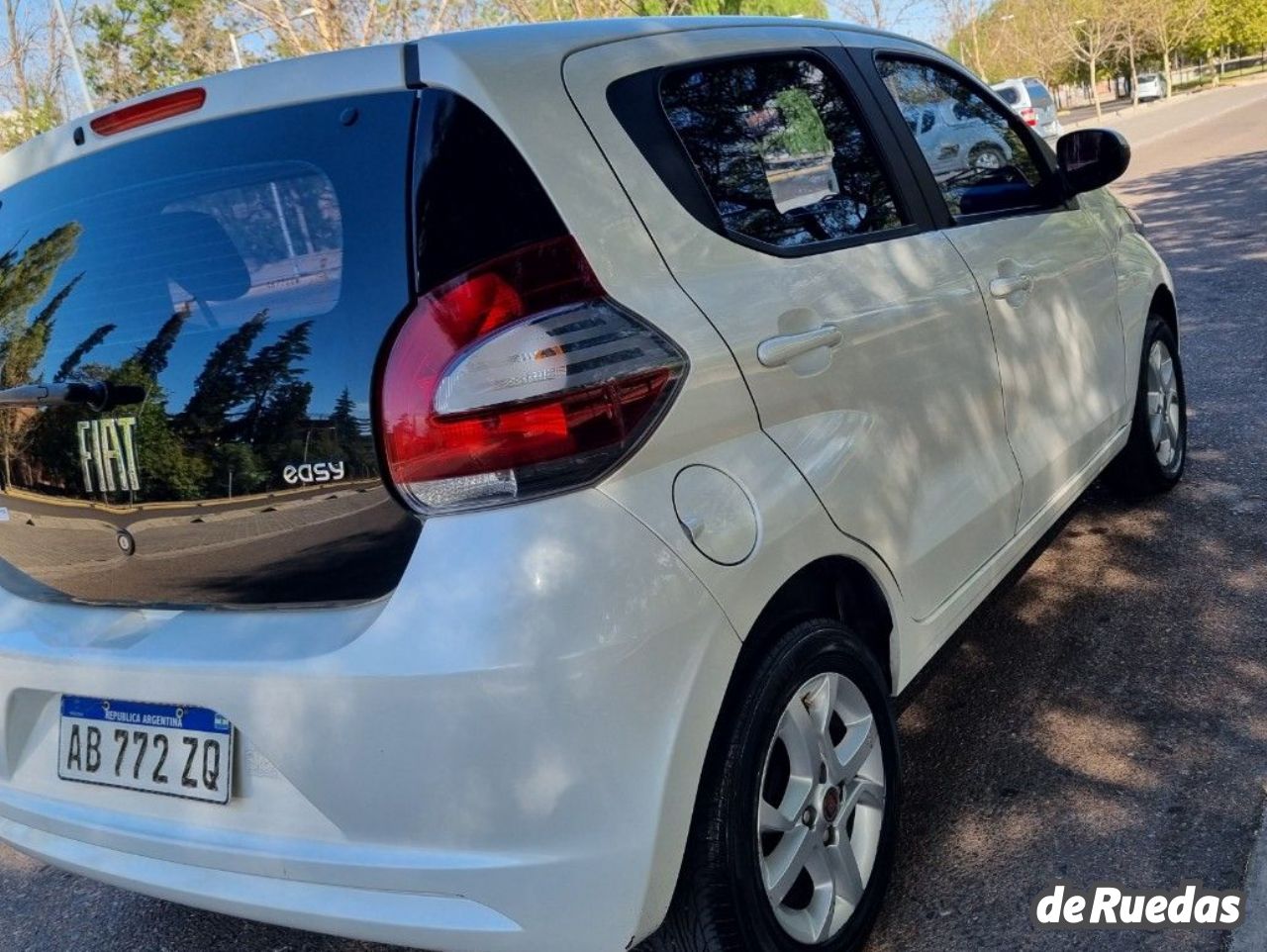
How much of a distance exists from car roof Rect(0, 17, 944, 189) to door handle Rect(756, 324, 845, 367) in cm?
63

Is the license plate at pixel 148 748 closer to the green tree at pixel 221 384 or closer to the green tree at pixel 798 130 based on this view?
the green tree at pixel 221 384

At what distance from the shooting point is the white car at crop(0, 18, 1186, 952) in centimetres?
182

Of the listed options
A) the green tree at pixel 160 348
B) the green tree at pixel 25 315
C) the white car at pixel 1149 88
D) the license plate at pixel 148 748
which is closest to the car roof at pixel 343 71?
the green tree at pixel 25 315

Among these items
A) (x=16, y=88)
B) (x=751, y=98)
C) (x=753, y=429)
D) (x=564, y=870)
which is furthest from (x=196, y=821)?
(x=16, y=88)

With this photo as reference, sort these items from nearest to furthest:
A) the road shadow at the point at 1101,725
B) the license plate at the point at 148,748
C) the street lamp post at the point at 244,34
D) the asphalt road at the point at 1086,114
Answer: the license plate at the point at 148,748, the road shadow at the point at 1101,725, the street lamp post at the point at 244,34, the asphalt road at the point at 1086,114

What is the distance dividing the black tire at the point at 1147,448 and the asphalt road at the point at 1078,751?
10cm

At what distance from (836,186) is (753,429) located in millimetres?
884

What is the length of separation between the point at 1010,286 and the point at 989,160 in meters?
0.60

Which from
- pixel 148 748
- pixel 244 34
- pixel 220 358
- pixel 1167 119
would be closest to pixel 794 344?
pixel 220 358

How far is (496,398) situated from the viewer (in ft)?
6.01

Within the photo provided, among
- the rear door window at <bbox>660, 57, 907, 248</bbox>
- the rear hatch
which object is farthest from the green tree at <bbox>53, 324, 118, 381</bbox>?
the rear door window at <bbox>660, 57, 907, 248</bbox>

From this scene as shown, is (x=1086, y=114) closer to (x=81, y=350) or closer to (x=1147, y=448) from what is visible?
(x=1147, y=448)

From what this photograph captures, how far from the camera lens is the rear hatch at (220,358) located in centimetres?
189

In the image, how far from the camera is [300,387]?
6.31 feet
